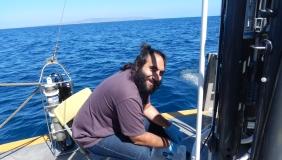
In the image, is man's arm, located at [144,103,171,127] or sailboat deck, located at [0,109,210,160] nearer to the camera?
man's arm, located at [144,103,171,127]

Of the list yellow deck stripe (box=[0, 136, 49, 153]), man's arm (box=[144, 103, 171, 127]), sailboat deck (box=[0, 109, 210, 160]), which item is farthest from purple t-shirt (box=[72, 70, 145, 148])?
yellow deck stripe (box=[0, 136, 49, 153])

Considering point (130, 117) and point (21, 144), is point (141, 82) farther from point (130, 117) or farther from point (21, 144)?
point (21, 144)

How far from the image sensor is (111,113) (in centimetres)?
270

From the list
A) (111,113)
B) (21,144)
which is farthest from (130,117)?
(21,144)

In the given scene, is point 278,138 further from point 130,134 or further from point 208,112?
point 208,112

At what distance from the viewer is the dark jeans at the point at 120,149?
8.75 feet

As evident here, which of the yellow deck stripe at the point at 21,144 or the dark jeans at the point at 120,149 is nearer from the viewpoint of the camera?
the dark jeans at the point at 120,149

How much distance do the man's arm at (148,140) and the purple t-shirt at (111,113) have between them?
0.05 meters

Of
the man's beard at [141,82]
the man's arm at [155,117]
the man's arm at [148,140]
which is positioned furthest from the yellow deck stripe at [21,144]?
the man's beard at [141,82]

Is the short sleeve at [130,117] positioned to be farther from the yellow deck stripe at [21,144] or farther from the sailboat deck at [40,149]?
the yellow deck stripe at [21,144]

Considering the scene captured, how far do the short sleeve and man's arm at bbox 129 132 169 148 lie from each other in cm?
5

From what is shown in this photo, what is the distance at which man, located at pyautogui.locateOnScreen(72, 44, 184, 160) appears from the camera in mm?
2574

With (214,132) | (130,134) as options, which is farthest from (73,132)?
(214,132)

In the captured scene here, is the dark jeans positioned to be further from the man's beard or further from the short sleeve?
the man's beard
